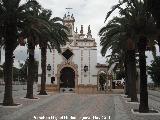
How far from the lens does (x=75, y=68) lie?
6194cm

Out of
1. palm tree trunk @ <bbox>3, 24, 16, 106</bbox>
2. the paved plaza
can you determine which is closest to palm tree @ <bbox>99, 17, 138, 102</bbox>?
the paved plaza

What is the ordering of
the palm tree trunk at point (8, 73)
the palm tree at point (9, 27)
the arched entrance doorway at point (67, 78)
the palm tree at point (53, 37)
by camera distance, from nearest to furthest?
the palm tree at point (9, 27) < the palm tree trunk at point (8, 73) < the palm tree at point (53, 37) < the arched entrance doorway at point (67, 78)

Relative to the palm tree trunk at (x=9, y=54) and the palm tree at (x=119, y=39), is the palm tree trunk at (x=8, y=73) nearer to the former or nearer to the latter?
the palm tree trunk at (x=9, y=54)

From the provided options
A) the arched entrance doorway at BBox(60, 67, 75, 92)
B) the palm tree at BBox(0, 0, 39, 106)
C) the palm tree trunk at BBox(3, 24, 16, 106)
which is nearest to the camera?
the palm tree at BBox(0, 0, 39, 106)

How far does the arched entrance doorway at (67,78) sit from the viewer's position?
207 ft

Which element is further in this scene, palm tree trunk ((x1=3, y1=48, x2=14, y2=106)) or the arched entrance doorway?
the arched entrance doorway

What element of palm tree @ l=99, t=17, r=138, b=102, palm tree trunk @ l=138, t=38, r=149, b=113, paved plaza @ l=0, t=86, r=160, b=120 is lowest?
paved plaza @ l=0, t=86, r=160, b=120

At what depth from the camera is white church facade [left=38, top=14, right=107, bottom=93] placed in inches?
2418

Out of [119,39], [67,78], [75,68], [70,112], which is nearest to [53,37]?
[119,39]

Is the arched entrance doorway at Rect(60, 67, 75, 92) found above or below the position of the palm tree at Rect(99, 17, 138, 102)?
below

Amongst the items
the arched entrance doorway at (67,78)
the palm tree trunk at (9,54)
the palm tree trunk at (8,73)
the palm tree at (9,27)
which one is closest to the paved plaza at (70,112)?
the palm tree trunk at (8,73)

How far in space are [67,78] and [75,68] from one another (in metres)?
2.39

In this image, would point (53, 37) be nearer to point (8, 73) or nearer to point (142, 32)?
point (8, 73)

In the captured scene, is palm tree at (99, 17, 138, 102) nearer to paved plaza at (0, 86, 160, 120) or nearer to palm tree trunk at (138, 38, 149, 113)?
palm tree trunk at (138, 38, 149, 113)
